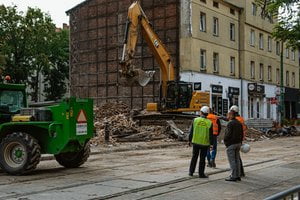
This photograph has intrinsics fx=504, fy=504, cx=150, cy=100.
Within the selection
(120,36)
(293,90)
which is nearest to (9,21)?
(120,36)

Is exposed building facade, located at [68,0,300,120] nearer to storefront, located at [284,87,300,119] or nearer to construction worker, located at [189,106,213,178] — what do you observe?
storefront, located at [284,87,300,119]

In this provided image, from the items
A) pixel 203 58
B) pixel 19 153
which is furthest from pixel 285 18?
pixel 203 58

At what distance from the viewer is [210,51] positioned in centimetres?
4053

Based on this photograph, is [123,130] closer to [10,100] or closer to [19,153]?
[10,100]

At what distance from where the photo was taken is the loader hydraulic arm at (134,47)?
27859 mm

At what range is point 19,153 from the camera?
42.5ft

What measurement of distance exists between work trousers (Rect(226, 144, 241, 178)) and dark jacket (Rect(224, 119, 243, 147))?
115mm

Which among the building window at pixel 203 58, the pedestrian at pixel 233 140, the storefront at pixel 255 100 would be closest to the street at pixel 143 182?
the pedestrian at pixel 233 140

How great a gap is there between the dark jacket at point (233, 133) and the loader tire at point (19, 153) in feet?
15.6

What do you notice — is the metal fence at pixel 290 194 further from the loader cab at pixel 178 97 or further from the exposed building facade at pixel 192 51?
the exposed building facade at pixel 192 51

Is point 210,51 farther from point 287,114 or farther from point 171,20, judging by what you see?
point 287,114

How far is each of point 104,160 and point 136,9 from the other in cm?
1433

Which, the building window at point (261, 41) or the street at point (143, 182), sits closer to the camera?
the street at point (143, 182)

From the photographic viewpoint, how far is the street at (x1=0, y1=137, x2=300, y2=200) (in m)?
10.1
